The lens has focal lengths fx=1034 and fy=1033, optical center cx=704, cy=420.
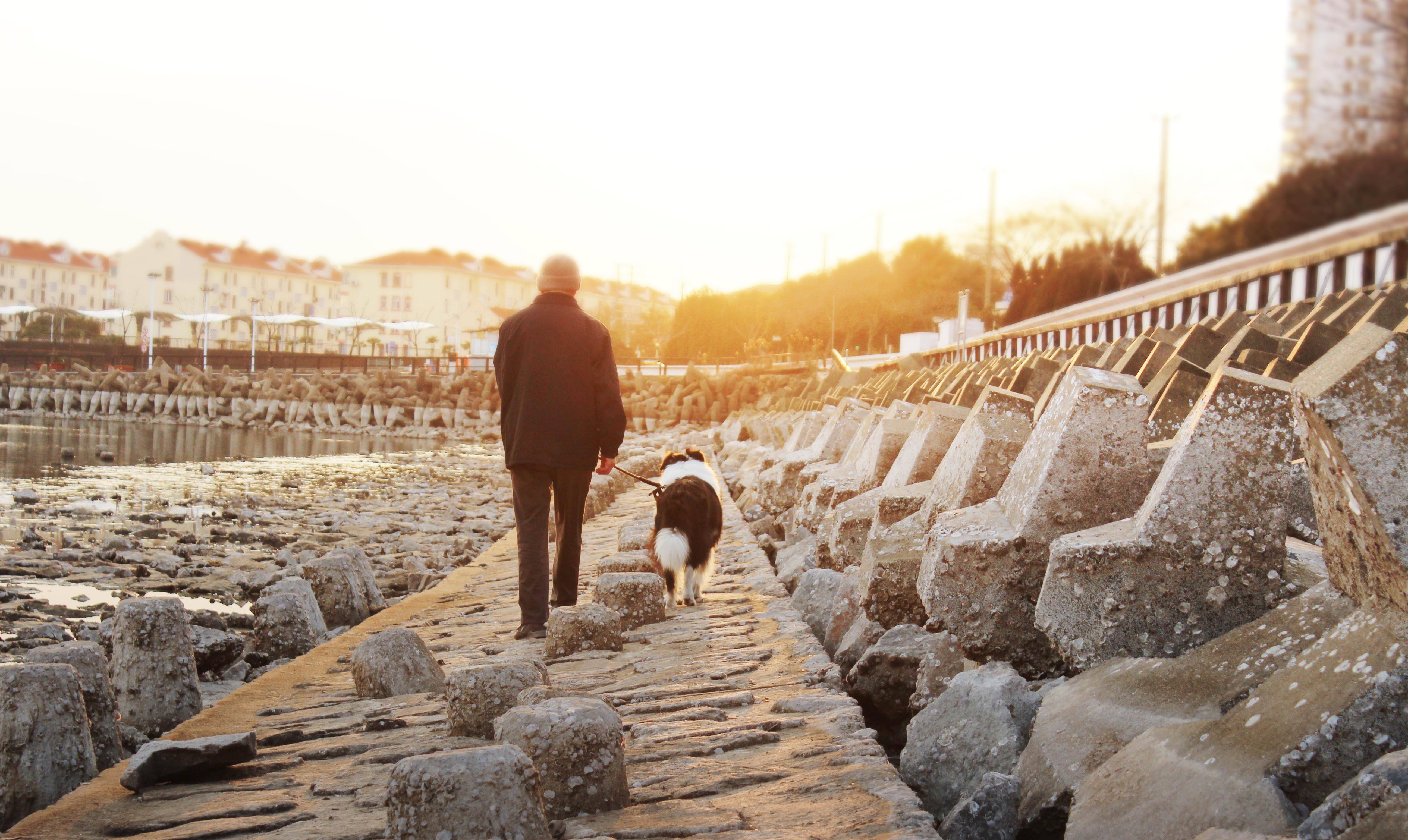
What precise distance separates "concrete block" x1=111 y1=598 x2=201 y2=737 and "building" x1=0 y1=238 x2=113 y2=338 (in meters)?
108

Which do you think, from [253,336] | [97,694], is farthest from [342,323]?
[97,694]

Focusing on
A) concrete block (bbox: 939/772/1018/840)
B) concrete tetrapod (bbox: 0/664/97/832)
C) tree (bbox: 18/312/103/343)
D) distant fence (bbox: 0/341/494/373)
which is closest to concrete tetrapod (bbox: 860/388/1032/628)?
concrete block (bbox: 939/772/1018/840)

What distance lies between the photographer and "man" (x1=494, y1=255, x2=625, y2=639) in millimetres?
5688

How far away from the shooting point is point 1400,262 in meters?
4.54

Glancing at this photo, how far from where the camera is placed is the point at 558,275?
5910 millimetres

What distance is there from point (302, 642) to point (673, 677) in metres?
2.65

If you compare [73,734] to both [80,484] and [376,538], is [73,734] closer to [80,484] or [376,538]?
[376,538]

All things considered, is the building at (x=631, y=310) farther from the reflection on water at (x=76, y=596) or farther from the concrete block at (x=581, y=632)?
the concrete block at (x=581, y=632)

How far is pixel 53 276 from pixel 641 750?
120m

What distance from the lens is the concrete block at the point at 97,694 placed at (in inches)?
152

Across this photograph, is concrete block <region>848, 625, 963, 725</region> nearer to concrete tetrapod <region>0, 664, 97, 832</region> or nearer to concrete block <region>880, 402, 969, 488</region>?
concrete block <region>880, 402, 969, 488</region>

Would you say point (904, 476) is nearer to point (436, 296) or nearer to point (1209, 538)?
point (1209, 538)

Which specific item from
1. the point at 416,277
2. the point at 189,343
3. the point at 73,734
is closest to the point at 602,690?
the point at 73,734

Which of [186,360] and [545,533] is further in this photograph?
[186,360]
